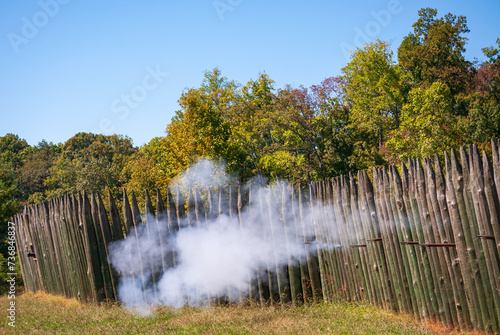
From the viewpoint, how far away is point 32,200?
52.4 metres

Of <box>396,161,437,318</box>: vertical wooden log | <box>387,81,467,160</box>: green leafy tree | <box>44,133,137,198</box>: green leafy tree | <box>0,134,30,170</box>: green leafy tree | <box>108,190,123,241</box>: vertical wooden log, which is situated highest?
<box>0,134,30,170</box>: green leafy tree

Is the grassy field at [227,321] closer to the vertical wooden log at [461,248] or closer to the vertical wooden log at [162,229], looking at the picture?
the vertical wooden log at [461,248]

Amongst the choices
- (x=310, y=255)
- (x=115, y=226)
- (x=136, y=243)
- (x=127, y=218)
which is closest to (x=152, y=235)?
(x=136, y=243)

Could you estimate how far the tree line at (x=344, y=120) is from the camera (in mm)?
23891

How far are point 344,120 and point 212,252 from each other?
2983 cm

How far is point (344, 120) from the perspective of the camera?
117 feet

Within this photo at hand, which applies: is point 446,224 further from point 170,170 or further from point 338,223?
point 170,170

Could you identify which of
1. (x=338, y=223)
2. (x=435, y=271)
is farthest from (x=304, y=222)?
(x=435, y=271)

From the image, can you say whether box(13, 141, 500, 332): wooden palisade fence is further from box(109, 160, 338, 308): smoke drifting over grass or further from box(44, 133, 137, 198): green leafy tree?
box(44, 133, 137, 198): green leafy tree

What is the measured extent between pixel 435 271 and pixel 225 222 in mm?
3369

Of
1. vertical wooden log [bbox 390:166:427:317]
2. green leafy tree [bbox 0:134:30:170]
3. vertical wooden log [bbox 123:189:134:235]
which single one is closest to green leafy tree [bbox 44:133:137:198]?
green leafy tree [bbox 0:134:30:170]

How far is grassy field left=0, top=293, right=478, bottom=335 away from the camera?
514 centimetres

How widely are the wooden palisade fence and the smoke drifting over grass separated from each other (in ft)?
0.19

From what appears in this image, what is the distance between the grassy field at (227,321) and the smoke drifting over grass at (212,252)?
0.39 m
